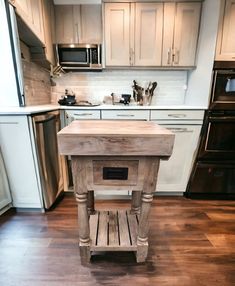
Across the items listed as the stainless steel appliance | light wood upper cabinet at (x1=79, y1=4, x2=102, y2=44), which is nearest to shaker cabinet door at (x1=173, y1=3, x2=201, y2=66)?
light wood upper cabinet at (x1=79, y1=4, x2=102, y2=44)

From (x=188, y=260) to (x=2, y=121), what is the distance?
74.3 inches

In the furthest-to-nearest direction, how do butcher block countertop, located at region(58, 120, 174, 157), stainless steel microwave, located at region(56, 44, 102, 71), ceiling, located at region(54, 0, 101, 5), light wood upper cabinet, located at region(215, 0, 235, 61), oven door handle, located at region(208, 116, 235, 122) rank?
stainless steel microwave, located at region(56, 44, 102, 71) < ceiling, located at region(54, 0, 101, 5) < oven door handle, located at region(208, 116, 235, 122) < light wood upper cabinet, located at region(215, 0, 235, 61) < butcher block countertop, located at region(58, 120, 174, 157)

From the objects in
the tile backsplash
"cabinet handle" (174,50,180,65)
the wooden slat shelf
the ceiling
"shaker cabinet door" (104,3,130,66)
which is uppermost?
the ceiling

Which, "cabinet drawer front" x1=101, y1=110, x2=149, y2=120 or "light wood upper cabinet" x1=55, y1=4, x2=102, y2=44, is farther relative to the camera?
"light wood upper cabinet" x1=55, y1=4, x2=102, y2=44

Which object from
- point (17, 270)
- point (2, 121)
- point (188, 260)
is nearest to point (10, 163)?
point (2, 121)

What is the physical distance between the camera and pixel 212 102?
→ 6.26 ft

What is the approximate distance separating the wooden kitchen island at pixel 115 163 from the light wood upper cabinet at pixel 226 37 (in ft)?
4.40

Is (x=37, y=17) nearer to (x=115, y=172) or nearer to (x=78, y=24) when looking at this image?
(x=78, y=24)

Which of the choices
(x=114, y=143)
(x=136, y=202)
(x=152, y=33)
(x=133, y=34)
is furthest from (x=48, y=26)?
(x=136, y=202)

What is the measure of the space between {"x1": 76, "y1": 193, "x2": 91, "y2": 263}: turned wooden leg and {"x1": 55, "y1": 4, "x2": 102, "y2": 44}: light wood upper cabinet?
202cm

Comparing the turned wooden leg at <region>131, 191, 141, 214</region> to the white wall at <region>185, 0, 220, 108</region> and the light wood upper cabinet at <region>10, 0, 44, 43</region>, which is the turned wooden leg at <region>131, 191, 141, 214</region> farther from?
the light wood upper cabinet at <region>10, 0, 44, 43</region>

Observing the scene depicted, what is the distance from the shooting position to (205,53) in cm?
199

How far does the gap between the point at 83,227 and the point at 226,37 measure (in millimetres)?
2188

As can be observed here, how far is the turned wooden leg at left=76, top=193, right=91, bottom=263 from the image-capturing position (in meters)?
1.11
